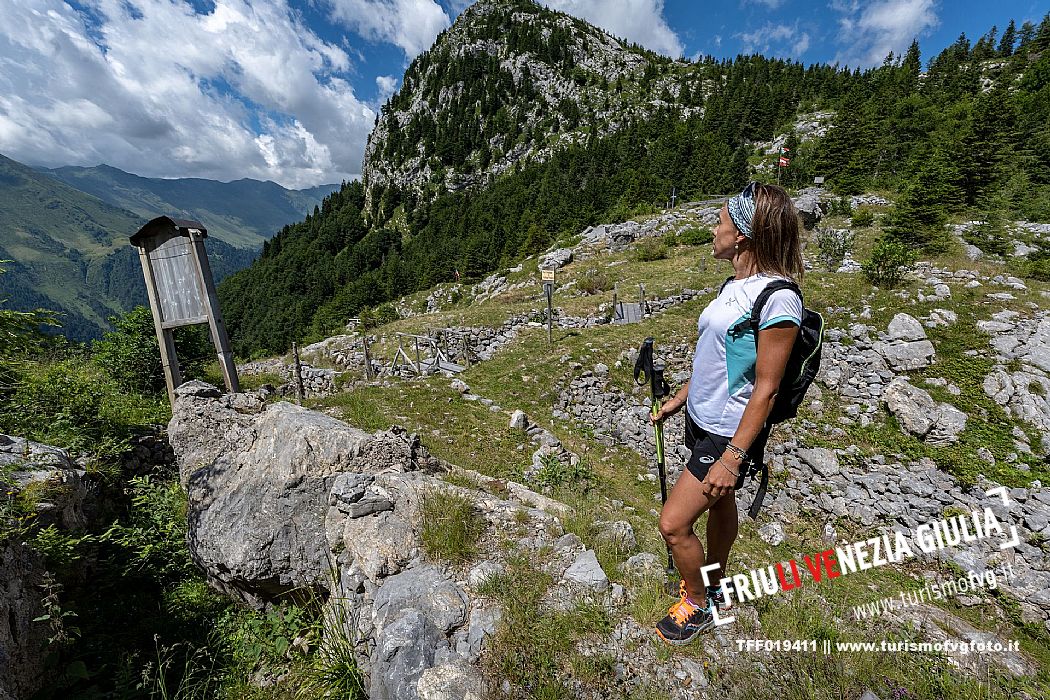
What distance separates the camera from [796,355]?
2250 millimetres

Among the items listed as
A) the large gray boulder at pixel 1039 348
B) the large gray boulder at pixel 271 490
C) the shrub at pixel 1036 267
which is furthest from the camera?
the shrub at pixel 1036 267

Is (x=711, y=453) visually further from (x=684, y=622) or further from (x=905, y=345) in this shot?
(x=905, y=345)

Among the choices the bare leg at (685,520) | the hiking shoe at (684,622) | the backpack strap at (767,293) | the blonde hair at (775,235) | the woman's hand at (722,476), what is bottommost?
the hiking shoe at (684,622)

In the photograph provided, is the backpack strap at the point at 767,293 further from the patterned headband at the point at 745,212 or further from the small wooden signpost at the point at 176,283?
the small wooden signpost at the point at 176,283

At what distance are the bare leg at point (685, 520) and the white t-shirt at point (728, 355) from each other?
15.3 inches

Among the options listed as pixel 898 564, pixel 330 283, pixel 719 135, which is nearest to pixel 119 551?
pixel 898 564

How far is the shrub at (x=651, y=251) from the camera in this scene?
26.1 meters

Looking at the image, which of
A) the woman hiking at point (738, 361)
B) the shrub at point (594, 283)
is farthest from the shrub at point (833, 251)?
the woman hiking at point (738, 361)

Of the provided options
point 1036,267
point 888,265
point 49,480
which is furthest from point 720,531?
point 1036,267

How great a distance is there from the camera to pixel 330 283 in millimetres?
78562

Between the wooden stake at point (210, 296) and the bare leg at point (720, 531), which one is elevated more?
the wooden stake at point (210, 296)

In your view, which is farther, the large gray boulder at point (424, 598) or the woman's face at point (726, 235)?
the large gray boulder at point (424, 598)

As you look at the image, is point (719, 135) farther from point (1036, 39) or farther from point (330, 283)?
point (330, 283)

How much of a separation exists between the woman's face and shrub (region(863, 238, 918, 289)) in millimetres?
13769
